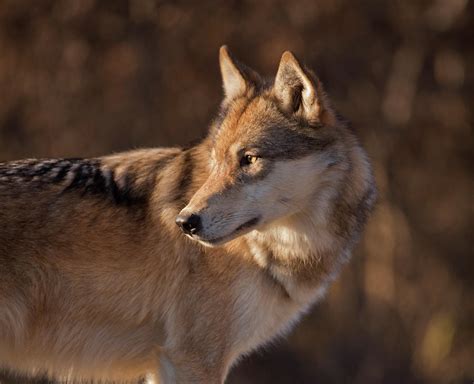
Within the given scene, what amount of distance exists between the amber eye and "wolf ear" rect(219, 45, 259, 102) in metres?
0.61

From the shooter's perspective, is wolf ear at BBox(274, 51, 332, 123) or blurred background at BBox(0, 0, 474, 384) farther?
blurred background at BBox(0, 0, 474, 384)

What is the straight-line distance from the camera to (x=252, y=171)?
516cm

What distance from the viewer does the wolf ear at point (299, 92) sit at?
17.1 feet

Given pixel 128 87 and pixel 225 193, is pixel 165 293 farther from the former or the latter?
pixel 128 87

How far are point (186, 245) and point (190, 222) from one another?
1.50ft

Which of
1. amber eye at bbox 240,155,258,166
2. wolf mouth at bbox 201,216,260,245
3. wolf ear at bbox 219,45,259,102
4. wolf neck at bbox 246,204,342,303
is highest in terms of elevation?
wolf ear at bbox 219,45,259,102

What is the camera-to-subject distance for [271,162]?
17.0 feet

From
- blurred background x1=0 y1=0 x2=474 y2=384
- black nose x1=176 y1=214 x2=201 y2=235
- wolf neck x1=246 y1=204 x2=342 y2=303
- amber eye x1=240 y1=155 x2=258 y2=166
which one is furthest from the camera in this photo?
blurred background x1=0 y1=0 x2=474 y2=384

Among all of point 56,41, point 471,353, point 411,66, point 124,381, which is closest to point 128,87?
point 56,41

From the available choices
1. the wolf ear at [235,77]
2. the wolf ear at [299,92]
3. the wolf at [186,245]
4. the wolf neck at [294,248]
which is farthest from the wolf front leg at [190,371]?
the wolf ear at [235,77]

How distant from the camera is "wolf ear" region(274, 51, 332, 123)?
206 inches

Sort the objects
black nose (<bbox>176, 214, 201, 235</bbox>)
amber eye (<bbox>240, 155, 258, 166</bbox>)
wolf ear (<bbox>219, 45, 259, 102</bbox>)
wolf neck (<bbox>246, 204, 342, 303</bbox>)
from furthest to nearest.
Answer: wolf ear (<bbox>219, 45, 259, 102</bbox>) → wolf neck (<bbox>246, 204, 342, 303</bbox>) → amber eye (<bbox>240, 155, 258, 166</bbox>) → black nose (<bbox>176, 214, 201, 235</bbox>)

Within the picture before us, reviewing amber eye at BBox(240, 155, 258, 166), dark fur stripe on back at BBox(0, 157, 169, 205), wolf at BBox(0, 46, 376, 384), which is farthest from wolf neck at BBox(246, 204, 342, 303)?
dark fur stripe on back at BBox(0, 157, 169, 205)

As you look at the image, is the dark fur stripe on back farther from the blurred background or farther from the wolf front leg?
the blurred background
